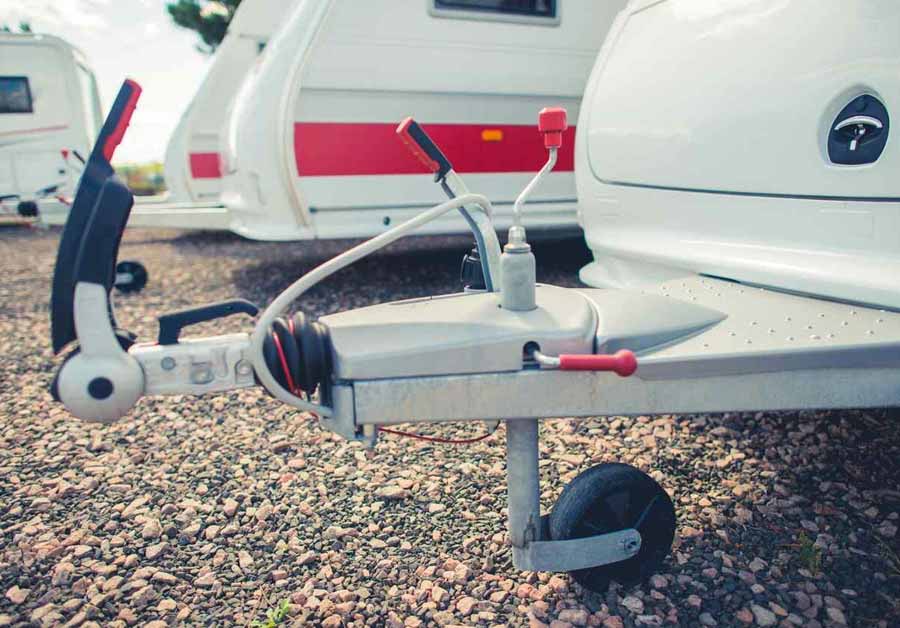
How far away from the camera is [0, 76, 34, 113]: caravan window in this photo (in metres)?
9.48

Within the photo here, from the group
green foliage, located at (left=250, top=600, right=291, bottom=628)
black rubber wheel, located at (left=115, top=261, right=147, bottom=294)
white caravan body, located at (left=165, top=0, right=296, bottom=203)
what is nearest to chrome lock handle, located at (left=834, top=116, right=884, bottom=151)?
green foliage, located at (left=250, top=600, right=291, bottom=628)

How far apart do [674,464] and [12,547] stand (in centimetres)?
191

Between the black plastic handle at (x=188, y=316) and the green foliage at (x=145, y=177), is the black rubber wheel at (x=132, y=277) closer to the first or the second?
the black plastic handle at (x=188, y=316)

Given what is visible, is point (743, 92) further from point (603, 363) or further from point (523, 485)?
point (523, 485)

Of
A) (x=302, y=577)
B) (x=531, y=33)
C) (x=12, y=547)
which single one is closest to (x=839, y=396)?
(x=302, y=577)

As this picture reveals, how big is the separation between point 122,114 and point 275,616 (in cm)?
113

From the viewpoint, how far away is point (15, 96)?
31.2 feet

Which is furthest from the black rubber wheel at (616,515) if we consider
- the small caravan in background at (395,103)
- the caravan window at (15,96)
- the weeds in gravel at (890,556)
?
the caravan window at (15,96)

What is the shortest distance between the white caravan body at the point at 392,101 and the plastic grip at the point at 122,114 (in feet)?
8.61

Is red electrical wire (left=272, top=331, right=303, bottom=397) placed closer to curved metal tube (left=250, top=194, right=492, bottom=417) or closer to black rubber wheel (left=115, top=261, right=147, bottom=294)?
Answer: curved metal tube (left=250, top=194, right=492, bottom=417)

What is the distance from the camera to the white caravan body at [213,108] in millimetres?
6051

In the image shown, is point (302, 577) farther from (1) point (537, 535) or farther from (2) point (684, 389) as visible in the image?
(2) point (684, 389)

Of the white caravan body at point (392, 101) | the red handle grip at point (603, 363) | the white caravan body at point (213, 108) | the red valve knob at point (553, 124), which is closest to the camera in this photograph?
the red handle grip at point (603, 363)

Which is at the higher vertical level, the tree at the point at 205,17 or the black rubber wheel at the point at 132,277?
Result: the tree at the point at 205,17
